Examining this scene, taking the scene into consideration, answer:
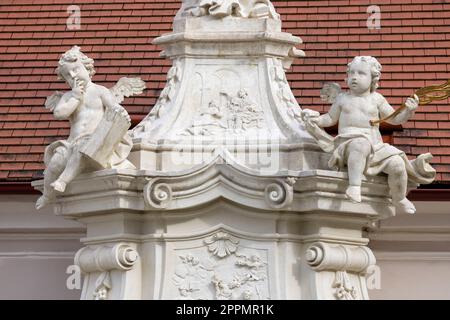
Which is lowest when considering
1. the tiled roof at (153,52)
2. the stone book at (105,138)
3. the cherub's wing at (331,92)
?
the stone book at (105,138)

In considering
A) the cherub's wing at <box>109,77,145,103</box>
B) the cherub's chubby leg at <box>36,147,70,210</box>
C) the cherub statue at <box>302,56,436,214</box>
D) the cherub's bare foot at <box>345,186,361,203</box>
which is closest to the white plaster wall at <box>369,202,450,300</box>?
the cherub statue at <box>302,56,436,214</box>

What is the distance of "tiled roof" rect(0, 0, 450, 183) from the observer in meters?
22.2

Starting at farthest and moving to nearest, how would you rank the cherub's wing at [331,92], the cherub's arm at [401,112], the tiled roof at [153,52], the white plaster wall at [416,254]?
the tiled roof at [153,52] < the white plaster wall at [416,254] < the cherub's wing at [331,92] < the cherub's arm at [401,112]

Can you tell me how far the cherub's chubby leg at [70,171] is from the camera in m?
18.1

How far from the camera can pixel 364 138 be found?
1812cm

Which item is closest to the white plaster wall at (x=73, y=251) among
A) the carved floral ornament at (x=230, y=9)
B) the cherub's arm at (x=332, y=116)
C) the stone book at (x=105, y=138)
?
the cherub's arm at (x=332, y=116)

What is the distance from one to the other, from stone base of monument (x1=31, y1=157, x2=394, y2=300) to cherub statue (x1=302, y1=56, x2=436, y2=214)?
16 centimetres

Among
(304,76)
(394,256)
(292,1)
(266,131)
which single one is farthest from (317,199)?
(292,1)

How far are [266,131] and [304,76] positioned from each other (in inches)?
166

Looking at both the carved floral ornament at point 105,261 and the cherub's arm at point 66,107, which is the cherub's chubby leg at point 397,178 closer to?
the carved floral ornament at point 105,261

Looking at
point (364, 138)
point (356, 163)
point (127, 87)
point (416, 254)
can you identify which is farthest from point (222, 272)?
point (416, 254)

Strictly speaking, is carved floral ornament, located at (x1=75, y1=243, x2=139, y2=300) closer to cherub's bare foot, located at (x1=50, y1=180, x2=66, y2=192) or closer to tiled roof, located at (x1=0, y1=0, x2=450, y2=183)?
cherub's bare foot, located at (x1=50, y1=180, x2=66, y2=192)
